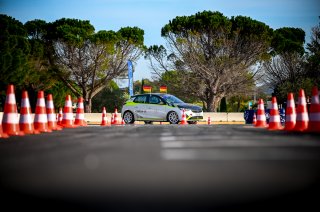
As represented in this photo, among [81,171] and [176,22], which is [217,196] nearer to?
[81,171]

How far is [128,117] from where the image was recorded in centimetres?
2772

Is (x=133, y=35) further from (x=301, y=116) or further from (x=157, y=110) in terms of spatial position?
(x=301, y=116)

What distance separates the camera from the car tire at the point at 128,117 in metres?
27.7

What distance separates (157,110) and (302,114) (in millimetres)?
14548

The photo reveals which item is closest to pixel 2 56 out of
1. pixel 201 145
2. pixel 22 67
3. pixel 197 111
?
pixel 22 67

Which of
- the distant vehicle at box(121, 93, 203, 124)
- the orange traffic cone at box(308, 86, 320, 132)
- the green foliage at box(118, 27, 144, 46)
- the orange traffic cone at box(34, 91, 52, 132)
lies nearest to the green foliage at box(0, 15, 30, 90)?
the green foliage at box(118, 27, 144, 46)

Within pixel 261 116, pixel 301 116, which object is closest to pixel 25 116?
pixel 301 116

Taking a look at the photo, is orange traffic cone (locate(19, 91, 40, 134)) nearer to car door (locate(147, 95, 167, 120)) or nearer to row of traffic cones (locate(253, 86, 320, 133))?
row of traffic cones (locate(253, 86, 320, 133))

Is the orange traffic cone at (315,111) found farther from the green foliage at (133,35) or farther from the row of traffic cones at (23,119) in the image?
the green foliage at (133,35)

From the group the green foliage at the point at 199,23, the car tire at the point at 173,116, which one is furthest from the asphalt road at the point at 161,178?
the green foliage at the point at 199,23

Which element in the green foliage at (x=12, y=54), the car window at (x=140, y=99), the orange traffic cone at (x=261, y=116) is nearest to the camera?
the orange traffic cone at (x=261, y=116)

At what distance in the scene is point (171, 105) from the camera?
2708 centimetres

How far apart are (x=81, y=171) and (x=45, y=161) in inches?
42.5

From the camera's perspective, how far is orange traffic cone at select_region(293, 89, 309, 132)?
42.8ft
